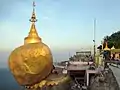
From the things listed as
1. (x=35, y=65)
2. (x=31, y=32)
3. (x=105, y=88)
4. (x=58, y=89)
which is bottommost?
(x=105, y=88)

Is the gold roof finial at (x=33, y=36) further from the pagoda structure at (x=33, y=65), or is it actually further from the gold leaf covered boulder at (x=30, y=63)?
the gold leaf covered boulder at (x=30, y=63)

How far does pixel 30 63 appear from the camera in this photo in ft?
18.9

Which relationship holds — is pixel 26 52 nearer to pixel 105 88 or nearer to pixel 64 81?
pixel 64 81

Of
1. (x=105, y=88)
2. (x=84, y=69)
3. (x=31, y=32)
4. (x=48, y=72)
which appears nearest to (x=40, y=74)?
(x=48, y=72)

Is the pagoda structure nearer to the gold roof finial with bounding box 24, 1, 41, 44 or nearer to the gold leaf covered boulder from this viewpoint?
the gold leaf covered boulder

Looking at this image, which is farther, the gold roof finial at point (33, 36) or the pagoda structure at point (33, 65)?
the gold roof finial at point (33, 36)

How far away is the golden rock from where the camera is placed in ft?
18.9

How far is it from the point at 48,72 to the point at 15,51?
794 millimetres

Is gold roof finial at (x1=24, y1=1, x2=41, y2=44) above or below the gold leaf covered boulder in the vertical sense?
above

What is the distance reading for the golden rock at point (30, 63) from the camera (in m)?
5.75

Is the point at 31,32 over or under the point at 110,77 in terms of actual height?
over

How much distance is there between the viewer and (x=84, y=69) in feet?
90.3

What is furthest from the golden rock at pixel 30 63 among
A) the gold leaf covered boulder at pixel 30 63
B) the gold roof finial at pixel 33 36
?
the gold roof finial at pixel 33 36

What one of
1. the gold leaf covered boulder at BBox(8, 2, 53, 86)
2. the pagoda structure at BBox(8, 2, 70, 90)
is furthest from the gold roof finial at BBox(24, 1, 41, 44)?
the gold leaf covered boulder at BBox(8, 2, 53, 86)
